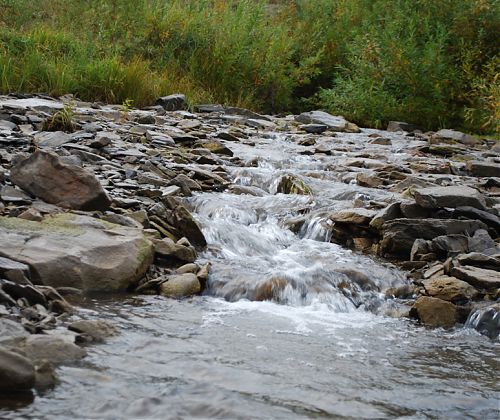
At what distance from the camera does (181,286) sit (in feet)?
14.7

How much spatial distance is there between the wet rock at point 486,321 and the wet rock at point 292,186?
9.82ft

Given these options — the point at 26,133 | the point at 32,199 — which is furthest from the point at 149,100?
the point at 32,199

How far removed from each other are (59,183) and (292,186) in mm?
2785

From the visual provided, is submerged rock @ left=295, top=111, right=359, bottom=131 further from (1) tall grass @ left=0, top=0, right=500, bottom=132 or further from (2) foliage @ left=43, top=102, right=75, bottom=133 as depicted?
(2) foliage @ left=43, top=102, right=75, bottom=133

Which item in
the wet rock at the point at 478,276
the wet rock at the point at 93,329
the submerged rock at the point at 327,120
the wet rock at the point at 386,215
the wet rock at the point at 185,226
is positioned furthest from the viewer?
the submerged rock at the point at 327,120

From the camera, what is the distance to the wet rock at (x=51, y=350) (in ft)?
9.32

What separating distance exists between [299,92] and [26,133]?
28.9 feet

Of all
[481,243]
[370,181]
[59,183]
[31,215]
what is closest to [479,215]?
[481,243]

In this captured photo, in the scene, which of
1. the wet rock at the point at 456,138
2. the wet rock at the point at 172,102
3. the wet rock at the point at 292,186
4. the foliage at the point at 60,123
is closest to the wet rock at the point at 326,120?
the wet rock at the point at 456,138

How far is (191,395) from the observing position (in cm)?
278

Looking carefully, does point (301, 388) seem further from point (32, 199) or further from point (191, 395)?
point (32, 199)

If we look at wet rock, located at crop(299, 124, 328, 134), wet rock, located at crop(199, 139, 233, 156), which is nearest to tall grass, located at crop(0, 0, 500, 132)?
wet rock, located at crop(299, 124, 328, 134)

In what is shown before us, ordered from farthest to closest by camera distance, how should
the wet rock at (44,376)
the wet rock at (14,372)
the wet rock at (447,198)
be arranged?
the wet rock at (447,198), the wet rock at (44,376), the wet rock at (14,372)

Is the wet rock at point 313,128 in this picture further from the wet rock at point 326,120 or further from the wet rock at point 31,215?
the wet rock at point 31,215
